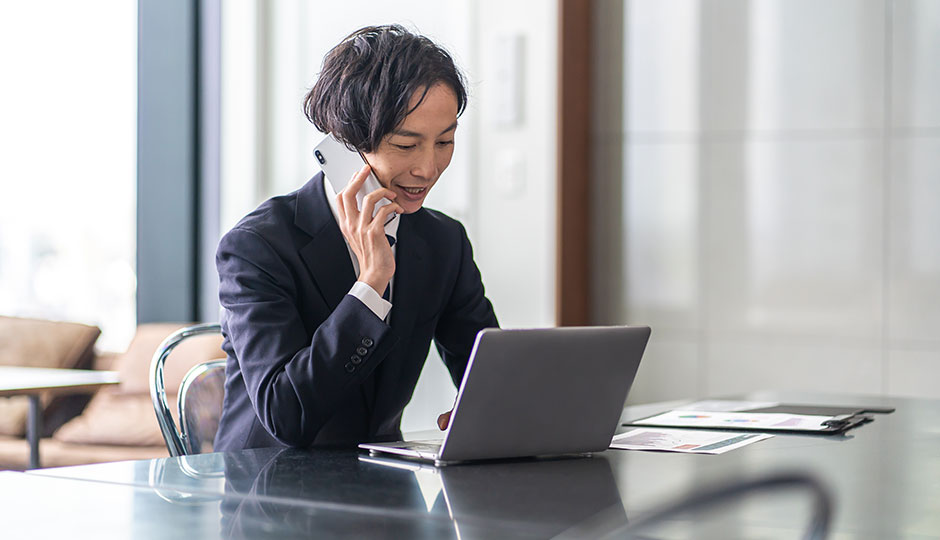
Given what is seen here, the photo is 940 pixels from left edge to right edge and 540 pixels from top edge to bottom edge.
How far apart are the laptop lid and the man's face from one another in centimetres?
48

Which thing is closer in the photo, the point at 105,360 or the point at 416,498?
the point at 416,498

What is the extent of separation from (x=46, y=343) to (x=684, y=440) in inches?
156

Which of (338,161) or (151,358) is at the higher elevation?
(338,161)

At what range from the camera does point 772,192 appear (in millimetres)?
3707

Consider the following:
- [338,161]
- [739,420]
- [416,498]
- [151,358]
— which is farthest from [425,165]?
[151,358]

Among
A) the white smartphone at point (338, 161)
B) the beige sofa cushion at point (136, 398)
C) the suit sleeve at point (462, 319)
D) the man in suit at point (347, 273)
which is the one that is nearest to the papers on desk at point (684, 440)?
the man in suit at point (347, 273)

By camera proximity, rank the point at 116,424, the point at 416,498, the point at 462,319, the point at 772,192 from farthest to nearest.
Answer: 1. the point at 116,424
2. the point at 772,192
3. the point at 462,319
4. the point at 416,498

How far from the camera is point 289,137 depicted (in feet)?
14.8

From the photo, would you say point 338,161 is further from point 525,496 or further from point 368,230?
point 525,496

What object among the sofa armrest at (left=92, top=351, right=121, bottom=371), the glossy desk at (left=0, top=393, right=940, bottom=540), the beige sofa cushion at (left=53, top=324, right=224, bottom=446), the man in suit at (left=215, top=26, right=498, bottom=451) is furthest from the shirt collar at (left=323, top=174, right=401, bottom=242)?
the sofa armrest at (left=92, top=351, right=121, bottom=371)

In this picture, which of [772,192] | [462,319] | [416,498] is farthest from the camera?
[772,192]

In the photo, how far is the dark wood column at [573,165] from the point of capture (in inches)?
150

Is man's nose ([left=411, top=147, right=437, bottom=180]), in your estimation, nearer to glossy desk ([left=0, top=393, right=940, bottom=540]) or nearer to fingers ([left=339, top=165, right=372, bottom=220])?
fingers ([left=339, top=165, right=372, bottom=220])

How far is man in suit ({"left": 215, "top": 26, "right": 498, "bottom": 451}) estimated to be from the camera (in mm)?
1439
